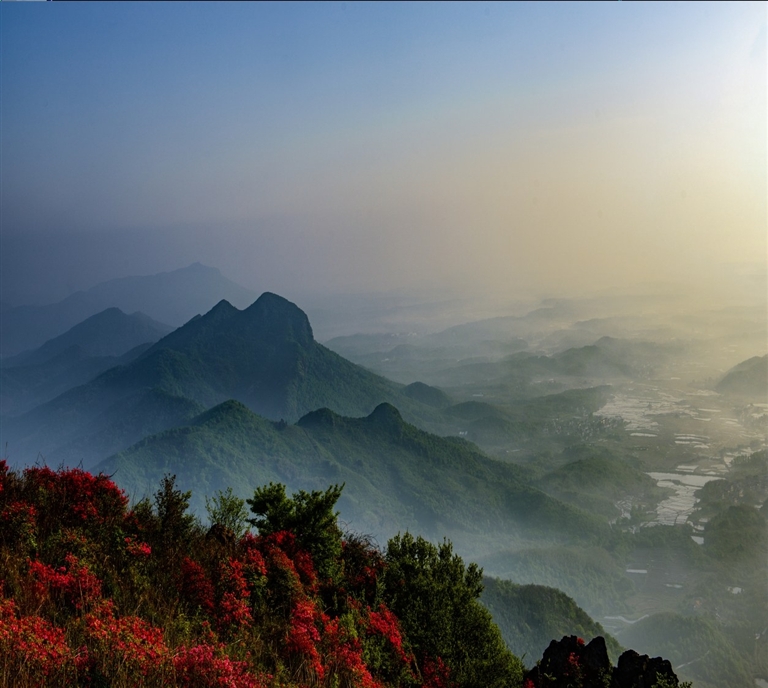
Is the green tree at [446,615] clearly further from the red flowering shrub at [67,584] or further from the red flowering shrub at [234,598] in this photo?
the red flowering shrub at [67,584]

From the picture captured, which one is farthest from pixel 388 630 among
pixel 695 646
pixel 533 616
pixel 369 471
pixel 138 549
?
pixel 369 471

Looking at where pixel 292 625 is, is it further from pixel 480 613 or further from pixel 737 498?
pixel 737 498

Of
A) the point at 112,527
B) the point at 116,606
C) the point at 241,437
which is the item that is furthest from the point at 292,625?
the point at 241,437

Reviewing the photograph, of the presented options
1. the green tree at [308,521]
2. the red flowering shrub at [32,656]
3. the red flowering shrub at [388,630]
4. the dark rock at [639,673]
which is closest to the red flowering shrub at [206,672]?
the red flowering shrub at [32,656]

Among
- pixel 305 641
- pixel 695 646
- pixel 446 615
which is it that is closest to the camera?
pixel 305 641

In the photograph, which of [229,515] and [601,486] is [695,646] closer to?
[601,486]
